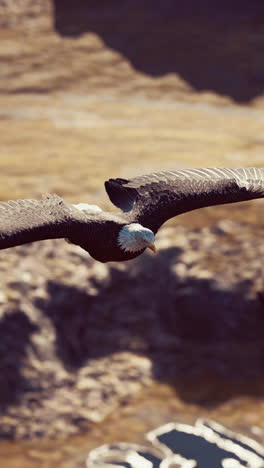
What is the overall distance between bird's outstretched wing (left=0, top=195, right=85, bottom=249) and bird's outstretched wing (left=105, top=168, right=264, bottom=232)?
1123 mm

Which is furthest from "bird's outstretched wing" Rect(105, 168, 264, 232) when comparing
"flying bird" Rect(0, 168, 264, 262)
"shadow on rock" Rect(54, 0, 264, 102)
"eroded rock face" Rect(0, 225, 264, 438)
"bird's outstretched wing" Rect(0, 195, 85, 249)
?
"shadow on rock" Rect(54, 0, 264, 102)

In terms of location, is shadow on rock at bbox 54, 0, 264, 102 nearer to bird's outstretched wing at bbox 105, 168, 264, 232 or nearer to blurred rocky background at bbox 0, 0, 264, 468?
blurred rocky background at bbox 0, 0, 264, 468

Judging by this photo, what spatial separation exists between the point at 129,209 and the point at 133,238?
2.74ft

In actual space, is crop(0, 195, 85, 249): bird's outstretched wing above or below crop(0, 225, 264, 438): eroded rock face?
below

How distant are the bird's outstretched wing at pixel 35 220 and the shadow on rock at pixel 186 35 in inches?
992

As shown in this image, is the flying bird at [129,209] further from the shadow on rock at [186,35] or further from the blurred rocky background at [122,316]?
the shadow on rock at [186,35]

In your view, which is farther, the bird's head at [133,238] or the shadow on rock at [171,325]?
the shadow on rock at [171,325]

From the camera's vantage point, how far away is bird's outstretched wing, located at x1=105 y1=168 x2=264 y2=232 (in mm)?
12758

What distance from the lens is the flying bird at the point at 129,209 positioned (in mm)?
11164

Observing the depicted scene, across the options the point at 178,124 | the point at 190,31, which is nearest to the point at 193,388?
the point at 178,124

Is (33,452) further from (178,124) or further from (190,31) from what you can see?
(190,31)

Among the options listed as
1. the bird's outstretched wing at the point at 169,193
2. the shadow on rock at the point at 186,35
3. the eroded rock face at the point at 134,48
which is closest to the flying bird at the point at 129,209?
the bird's outstretched wing at the point at 169,193

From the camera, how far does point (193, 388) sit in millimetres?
26141

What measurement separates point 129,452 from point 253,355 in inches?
196
